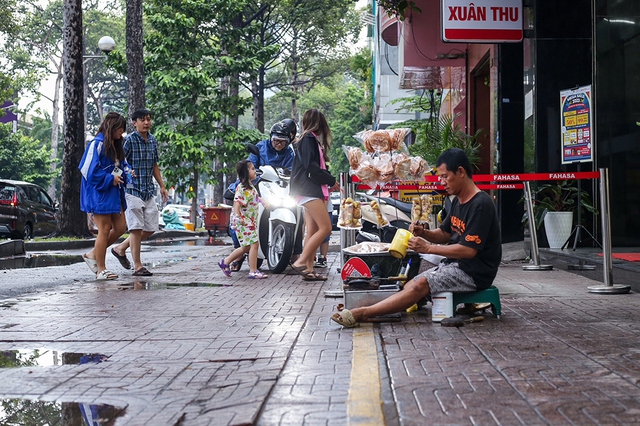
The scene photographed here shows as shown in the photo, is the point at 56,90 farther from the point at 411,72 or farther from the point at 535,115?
the point at 535,115

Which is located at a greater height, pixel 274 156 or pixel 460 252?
pixel 274 156

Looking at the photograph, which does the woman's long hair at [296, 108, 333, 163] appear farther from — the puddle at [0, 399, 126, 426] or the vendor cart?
the vendor cart

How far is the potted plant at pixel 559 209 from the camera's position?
A: 1166 centimetres

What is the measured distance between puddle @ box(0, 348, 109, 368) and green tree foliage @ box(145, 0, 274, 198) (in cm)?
2305

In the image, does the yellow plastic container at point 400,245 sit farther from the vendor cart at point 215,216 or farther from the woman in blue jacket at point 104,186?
the vendor cart at point 215,216

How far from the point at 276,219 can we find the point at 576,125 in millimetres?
4266

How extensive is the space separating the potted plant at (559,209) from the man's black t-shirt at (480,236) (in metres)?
5.68

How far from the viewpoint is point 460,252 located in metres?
6.09

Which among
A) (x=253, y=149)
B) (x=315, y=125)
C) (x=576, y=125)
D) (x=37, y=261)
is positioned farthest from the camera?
(x=37, y=261)

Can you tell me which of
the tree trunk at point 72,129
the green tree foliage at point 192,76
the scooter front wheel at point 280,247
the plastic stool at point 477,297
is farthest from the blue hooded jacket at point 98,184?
the green tree foliage at point 192,76

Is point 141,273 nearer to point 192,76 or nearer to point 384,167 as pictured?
point 384,167

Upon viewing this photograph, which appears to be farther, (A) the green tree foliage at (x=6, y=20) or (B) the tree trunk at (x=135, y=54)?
(A) the green tree foliage at (x=6, y=20)

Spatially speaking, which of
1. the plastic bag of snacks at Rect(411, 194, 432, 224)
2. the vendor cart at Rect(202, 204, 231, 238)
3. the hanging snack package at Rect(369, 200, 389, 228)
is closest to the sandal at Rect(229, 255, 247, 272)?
the hanging snack package at Rect(369, 200, 389, 228)

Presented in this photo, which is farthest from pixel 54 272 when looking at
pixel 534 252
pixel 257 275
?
pixel 534 252
